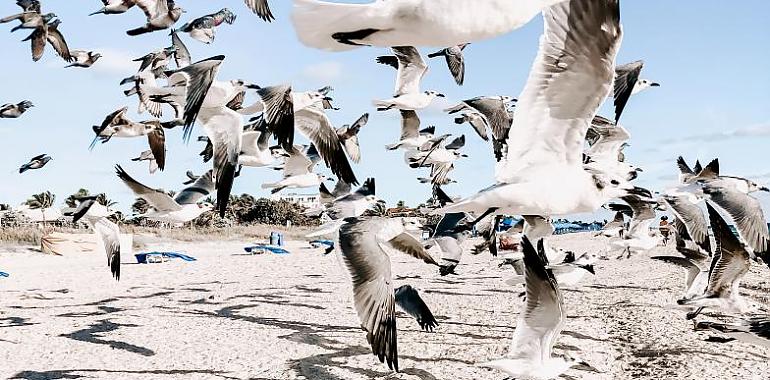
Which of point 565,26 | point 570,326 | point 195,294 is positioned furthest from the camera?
point 195,294

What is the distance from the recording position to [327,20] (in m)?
3.41

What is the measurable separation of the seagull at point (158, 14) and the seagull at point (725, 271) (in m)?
7.09

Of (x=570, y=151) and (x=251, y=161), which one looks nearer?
(x=570, y=151)

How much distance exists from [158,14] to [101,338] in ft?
14.2

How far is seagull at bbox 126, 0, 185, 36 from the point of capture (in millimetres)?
9883

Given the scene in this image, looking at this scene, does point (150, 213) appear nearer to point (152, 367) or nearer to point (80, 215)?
point (80, 215)

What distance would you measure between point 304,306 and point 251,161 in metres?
3.89

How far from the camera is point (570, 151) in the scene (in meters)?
4.85

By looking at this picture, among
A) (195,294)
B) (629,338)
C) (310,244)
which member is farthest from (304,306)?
(310,244)

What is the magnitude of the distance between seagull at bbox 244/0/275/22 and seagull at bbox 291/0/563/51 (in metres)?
4.68

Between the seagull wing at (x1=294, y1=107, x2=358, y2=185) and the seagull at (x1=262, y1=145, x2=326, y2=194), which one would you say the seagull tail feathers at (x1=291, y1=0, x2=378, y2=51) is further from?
the seagull at (x1=262, y1=145, x2=326, y2=194)

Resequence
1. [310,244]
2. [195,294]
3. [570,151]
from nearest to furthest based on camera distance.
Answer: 1. [570,151]
2. [195,294]
3. [310,244]

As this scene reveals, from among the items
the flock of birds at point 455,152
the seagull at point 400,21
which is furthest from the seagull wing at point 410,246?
the seagull at point 400,21

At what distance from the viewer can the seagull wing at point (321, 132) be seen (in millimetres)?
8651
